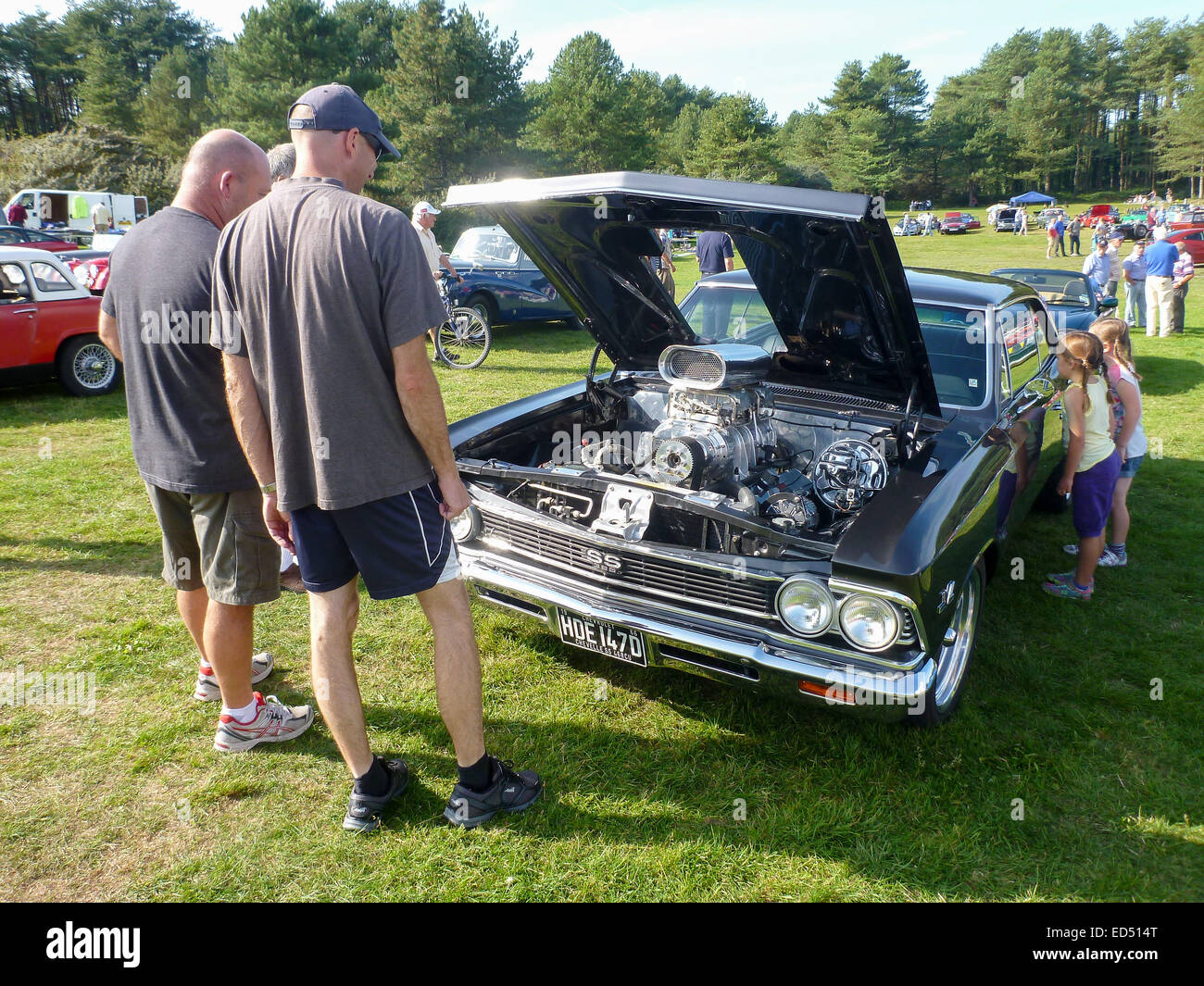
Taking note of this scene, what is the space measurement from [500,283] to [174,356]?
9363 mm

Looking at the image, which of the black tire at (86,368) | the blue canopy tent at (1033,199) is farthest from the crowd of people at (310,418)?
the blue canopy tent at (1033,199)

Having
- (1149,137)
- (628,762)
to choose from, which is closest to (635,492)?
(628,762)

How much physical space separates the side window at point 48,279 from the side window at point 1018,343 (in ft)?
28.6

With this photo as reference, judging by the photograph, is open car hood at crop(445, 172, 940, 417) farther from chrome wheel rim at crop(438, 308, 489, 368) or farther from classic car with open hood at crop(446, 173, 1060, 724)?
chrome wheel rim at crop(438, 308, 489, 368)

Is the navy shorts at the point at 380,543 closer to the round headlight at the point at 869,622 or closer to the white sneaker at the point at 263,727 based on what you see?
the white sneaker at the point at 263,727

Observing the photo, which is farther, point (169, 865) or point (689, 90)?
point (689, 90)

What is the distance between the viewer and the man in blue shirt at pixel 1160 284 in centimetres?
1155

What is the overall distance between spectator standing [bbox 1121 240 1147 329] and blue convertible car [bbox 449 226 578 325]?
28.7ft

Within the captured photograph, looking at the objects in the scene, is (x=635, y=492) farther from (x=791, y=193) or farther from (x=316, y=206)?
(x=316, y=206)

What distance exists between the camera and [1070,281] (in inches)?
366

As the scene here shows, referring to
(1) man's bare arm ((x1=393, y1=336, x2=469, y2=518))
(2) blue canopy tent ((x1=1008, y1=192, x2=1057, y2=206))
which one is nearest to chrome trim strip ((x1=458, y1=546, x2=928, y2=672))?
(1) man's bare arm ((x1=393, y1=336, x2=469, y2=518))

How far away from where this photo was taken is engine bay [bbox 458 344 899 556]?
3059 millimetres

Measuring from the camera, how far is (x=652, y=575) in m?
2.96
